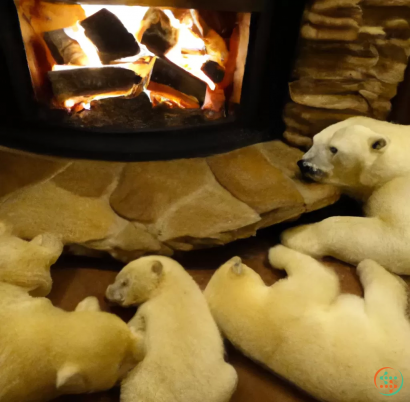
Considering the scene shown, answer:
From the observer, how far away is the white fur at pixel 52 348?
815mm

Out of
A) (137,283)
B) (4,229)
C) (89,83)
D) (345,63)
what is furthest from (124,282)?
(345,63)

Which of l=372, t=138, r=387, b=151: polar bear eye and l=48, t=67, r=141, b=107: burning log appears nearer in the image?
l=372, t=138, r=387, b=151: polar bear eye

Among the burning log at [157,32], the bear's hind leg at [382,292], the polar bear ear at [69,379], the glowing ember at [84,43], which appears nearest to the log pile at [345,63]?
the burning log at [157,32]

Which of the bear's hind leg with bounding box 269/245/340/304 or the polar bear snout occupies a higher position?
the polar bear snout

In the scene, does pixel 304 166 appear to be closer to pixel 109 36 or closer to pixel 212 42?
pixel 212 42

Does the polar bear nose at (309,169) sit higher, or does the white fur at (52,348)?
the polar bear nose at (309,169)

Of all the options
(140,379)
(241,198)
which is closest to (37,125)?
(241,198)

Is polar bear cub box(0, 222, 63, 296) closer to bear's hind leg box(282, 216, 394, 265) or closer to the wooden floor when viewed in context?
the wooden floor

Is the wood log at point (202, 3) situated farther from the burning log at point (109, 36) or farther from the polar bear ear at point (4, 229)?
the polar bear ear at point (4, 229)

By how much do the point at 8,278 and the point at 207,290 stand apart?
52 cm

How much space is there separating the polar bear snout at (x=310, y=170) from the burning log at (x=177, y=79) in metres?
0.48

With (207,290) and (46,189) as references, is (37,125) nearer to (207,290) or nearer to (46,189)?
(46,189)

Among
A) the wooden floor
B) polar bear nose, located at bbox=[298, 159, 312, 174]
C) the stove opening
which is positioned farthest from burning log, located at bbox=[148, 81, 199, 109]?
the wooden floor

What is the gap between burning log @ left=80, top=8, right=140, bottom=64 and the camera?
1.35 m
